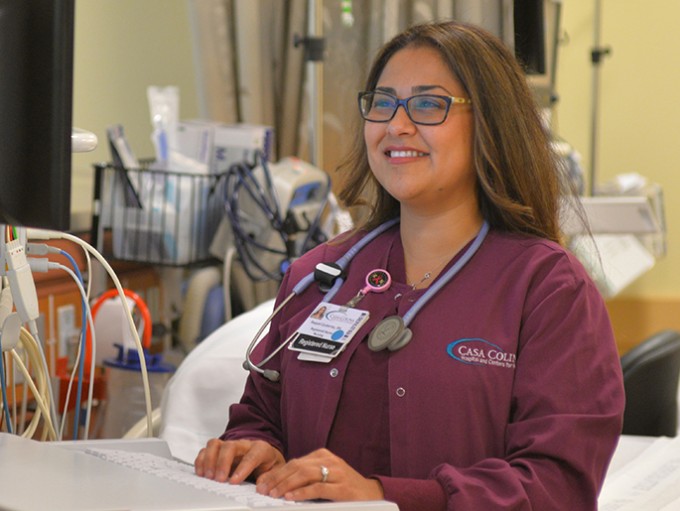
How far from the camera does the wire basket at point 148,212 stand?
2.66 m

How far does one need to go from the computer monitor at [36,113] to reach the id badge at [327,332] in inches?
20.3

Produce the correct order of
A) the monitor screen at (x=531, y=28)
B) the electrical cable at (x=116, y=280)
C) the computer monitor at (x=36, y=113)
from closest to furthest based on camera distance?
the computer monitor at (x=36, y=113)
the electrical cable at (x=116, y=280)
the monitor screen at (x=531, y=28)

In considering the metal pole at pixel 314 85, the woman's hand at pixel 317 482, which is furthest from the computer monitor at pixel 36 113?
the metal pole at pixel 314 85

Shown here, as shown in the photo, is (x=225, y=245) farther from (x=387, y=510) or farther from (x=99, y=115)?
(x=387, y=510)

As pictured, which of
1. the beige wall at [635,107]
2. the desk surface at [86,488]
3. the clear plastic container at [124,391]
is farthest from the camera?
the beige wall at [635,107]

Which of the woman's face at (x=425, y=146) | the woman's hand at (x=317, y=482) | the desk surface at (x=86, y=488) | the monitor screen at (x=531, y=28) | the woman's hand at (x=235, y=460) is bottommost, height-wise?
the woman's hand at (x=235, y=460)

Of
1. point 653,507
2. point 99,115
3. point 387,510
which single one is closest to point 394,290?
point 387,510

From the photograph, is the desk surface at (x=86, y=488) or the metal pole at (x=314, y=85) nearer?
the desk surface at (x=86, y=488)

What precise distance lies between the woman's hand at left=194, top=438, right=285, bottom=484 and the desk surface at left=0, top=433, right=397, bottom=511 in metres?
0.22

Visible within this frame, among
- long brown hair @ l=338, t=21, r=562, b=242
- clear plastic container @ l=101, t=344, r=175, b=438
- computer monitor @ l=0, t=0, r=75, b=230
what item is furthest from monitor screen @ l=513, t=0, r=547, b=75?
computer monitor @ l=0, t=0, r=75, b=230

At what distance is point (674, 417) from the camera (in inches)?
98.3

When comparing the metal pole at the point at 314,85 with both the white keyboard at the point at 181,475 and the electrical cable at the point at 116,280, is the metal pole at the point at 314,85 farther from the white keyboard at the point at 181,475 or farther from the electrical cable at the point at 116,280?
the white keyboard at the point at 181,475

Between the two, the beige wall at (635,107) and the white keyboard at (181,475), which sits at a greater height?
Result: the beige wall at (635,107)

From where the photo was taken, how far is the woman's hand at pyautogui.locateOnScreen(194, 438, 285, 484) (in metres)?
1.33
